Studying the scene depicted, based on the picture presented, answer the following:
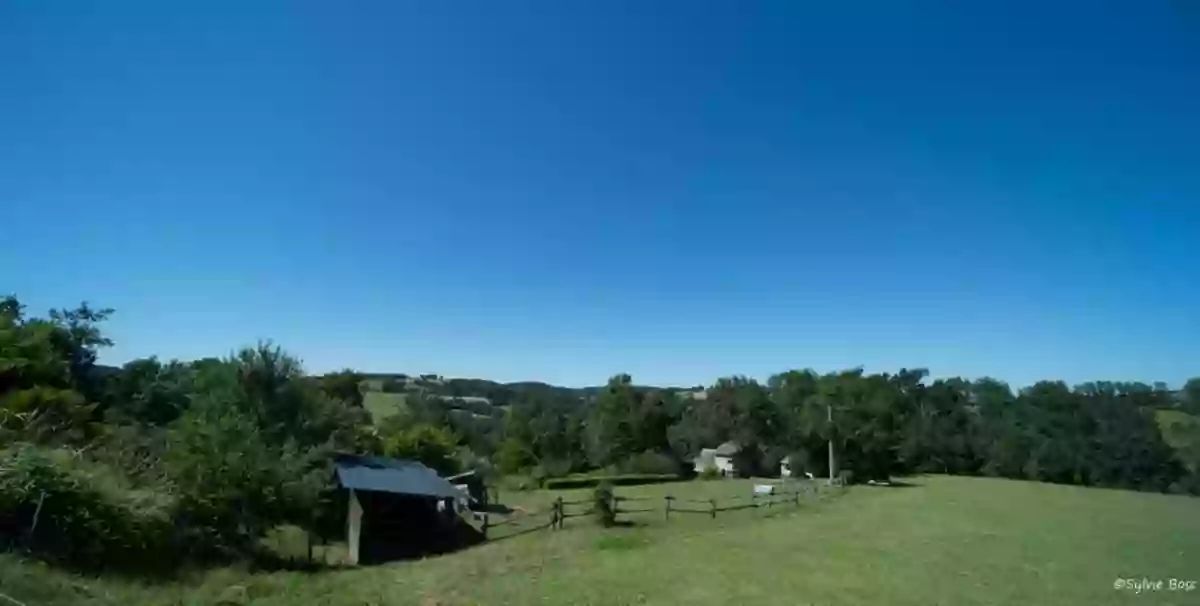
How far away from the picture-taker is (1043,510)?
32844 mm

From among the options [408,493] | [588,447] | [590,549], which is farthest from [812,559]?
[588,447]

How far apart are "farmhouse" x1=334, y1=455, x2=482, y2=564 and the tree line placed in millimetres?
1347

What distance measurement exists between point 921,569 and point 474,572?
11.5m

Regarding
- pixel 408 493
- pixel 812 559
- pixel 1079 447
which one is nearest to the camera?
pixel 812 559

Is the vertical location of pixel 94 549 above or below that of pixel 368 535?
above

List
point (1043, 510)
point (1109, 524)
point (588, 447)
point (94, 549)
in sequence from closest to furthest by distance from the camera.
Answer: point (94, 549) → point (1109, 524) → point (1043, 510) → point (588, 447)

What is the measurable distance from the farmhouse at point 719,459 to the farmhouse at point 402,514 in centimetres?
4041

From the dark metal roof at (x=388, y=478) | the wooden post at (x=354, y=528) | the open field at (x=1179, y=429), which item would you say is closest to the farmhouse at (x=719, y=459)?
the open field at (x=1179, y=429)

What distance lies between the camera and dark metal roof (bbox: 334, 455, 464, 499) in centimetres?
2355

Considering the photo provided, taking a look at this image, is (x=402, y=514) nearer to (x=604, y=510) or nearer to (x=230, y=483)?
(x=604, y=510)

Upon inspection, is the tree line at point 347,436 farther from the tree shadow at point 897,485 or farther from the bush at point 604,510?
the bush at point 604,510

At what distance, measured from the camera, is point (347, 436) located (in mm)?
38500

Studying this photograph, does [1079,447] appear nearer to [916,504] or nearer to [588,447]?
[916,504]

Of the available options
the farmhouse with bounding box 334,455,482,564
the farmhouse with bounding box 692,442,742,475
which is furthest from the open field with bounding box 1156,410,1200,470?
the farmhouse with bounding box 334,455,482,564
